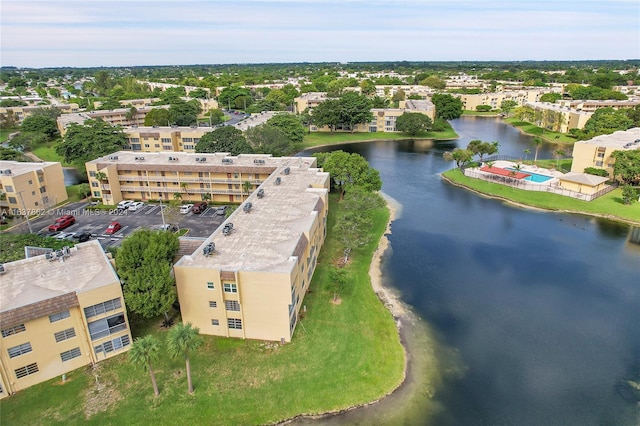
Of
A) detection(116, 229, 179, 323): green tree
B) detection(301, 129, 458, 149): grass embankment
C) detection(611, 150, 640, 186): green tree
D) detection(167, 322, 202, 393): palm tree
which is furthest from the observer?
detection(301, 129, 458, 149): grass embankment

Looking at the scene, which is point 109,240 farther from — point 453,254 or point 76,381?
point 453,254

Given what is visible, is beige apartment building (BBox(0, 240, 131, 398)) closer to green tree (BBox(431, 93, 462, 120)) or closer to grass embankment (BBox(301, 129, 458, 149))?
grass embankment (BBox(301, 129, 458, 149))

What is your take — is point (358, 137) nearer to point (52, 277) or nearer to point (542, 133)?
point (542, 133)

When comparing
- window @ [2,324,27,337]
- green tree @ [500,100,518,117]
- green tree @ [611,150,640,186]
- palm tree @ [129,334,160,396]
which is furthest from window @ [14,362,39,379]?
green tree @ [500,100,518,117]

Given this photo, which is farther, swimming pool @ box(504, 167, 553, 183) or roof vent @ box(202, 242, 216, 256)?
swimming pool @ box(504, 167, 553, 183)

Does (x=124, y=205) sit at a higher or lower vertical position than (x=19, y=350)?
lower

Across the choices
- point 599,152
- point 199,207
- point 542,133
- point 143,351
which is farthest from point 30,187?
point 542,133

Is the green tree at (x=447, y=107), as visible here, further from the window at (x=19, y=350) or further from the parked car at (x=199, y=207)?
the window at (x=19, y=350)

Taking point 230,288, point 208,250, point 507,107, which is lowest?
point 230,288
